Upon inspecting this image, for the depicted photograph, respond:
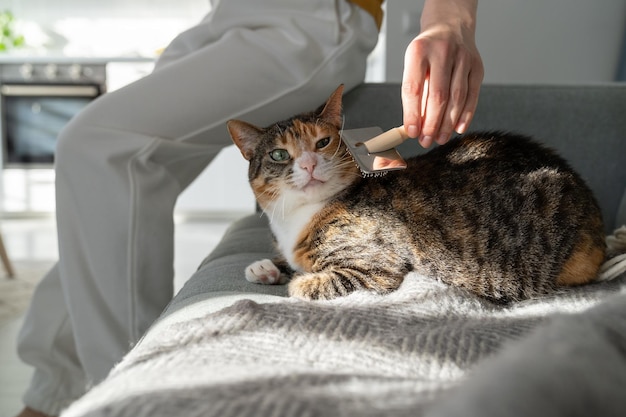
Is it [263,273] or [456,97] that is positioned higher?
[456,97]

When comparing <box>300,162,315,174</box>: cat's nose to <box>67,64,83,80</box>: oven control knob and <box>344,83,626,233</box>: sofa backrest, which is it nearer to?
<box>344,83,626,233</box>: sofa backrest

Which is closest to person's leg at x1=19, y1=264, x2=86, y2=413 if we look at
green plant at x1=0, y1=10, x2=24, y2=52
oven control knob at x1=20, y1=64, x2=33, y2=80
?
oven control knob at x1=20, y1=64, x2=33, y2=80

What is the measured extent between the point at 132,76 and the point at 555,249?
13.0ft

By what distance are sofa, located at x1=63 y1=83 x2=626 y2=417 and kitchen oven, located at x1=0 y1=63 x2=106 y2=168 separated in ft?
11.8

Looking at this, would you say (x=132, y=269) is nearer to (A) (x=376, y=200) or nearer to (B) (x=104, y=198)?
(B) (x=104, y=198)

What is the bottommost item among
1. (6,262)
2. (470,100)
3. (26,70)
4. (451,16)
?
(6,262)

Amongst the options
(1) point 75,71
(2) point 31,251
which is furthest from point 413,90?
(1) point 75,71

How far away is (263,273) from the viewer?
1.25 metres

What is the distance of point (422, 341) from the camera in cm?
78

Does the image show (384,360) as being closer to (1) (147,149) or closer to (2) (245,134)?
(2) (245,134)

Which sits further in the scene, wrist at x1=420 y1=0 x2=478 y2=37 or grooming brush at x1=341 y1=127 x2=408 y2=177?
wrist at x1=420 y1=0 x2=478 y2=37

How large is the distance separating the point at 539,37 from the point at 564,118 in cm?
125

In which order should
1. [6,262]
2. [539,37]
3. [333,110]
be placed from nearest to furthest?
1. [333,110]
2. [539,37]
3. [6,262]

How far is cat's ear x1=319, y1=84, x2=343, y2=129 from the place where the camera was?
4.28ft
